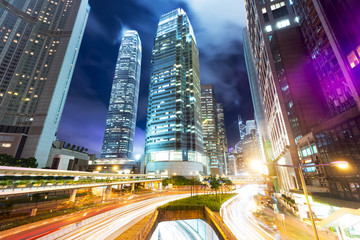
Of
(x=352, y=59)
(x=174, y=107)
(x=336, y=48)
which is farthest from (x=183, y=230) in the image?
(x=174, y=107)

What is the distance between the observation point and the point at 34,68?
101 m

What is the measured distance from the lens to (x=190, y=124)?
127750 millimetres

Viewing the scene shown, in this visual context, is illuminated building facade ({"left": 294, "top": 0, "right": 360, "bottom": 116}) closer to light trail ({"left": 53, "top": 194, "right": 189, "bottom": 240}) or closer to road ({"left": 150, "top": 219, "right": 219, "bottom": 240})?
road ({"left": 150, "top": 219, "right": 219, "bottom": 240})

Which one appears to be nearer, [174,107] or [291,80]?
[291,80]

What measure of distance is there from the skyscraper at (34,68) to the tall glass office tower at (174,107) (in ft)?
208

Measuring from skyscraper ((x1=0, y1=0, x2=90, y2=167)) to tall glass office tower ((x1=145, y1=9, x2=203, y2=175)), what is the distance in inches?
2492

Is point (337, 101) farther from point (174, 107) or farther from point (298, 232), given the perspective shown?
point (174, 107)

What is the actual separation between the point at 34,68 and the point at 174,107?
3860 inches

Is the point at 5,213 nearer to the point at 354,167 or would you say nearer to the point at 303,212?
the point at 303,212

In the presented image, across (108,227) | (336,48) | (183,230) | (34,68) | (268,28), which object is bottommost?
(183,230)

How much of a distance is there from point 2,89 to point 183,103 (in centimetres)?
11661

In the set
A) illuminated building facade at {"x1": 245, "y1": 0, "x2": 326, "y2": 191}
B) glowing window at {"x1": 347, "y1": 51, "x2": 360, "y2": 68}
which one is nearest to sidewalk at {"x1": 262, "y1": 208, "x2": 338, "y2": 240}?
illuminated building facade at {"x1": 245, "y1": 0, "x2": 326, "y2": 191}

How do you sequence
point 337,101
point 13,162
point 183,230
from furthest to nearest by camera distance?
point 13,162, point 183,230, point 337,101

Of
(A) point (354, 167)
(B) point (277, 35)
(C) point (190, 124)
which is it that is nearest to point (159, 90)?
(C) point (190, 124)
